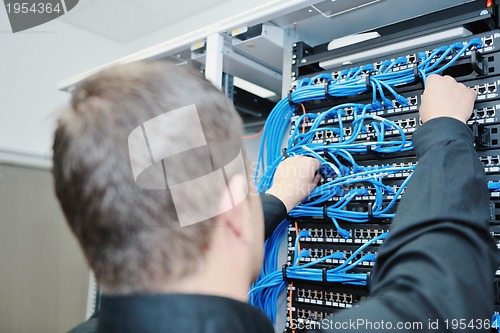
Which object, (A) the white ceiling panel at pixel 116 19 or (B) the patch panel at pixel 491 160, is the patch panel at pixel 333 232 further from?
(A) the white ceiling panel at pixel 116 19

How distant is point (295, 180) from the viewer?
104cm

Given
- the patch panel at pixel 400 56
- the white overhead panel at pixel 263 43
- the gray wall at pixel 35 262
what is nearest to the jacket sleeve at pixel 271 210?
the patch panel at pixel 400 56

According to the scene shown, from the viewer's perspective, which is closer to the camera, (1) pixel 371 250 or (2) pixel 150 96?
(2) pixel 150 96

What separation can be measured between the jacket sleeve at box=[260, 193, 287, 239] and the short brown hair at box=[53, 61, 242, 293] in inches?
20.8

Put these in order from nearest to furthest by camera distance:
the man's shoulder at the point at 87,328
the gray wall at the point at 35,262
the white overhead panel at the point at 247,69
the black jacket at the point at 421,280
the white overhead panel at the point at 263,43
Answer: the black jacket at the point at 421,280 → the man's shoulder at the point at 87,328 → the white overhead panel at the point at 263,43 → the white overhead panel at the point at 247,69 → the gray wall at the point at 35,262

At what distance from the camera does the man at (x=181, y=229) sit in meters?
0.44

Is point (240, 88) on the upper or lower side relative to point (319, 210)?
upper

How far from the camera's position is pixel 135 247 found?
45 cm

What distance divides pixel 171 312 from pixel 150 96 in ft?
0.74

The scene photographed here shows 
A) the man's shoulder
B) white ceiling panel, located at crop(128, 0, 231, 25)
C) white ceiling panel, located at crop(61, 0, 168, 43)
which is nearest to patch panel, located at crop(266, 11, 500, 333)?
the man's shoulder

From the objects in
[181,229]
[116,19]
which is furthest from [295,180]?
[116,19]

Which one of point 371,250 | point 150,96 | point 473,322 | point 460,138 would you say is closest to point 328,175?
point 371,250

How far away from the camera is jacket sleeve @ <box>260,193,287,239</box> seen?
1.00m

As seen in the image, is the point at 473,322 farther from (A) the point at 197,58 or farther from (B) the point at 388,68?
(A) the point at 197,58
